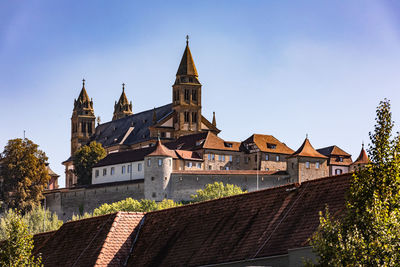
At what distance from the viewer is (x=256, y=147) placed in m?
130

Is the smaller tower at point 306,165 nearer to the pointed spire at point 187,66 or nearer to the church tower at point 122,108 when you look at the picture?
the pointed spire at point 187,66

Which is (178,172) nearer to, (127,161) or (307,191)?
(127,161)

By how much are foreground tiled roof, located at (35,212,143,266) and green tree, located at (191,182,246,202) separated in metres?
63.3

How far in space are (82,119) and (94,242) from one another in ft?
443

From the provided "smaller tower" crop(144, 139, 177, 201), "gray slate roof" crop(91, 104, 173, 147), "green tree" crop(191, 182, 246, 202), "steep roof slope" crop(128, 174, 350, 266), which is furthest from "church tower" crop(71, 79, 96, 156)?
"steep roof slope" crop(128, 174, 350, 266)

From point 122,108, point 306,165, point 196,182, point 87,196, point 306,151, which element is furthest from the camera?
point 122,108

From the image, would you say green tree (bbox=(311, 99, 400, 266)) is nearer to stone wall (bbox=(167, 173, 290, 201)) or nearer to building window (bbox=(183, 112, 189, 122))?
stone wall (bbox=(167, 173, 290, 201))

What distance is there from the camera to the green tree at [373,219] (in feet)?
70.0

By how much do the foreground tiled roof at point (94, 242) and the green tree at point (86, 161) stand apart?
93.2m

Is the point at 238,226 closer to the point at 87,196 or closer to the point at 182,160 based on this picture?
the point at 182,160

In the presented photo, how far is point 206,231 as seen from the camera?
35250mm

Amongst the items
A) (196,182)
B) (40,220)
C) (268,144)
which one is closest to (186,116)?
(268,144)

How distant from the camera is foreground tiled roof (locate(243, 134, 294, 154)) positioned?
131m

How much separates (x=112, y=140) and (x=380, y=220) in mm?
141291
